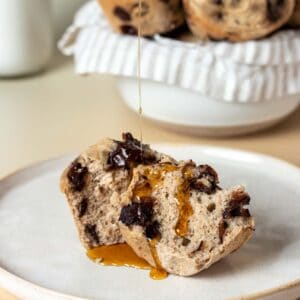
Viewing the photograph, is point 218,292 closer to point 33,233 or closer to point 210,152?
point 33,233

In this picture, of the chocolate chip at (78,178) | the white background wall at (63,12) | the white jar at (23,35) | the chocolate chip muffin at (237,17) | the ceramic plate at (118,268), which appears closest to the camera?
the ceramic plate at (118,268)

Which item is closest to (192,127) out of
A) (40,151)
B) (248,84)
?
(248,84)

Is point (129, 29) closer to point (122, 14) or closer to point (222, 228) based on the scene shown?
point (122, 14)

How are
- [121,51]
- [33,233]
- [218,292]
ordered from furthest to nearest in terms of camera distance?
[121,51] → [33,233] → [218,292]

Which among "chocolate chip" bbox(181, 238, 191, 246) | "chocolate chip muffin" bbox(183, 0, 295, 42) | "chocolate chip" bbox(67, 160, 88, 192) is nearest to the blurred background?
"chocolate chip muffin" bbox(183, 0, 295, 42)

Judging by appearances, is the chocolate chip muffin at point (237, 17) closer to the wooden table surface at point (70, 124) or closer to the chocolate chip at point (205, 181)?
the wooden table surface at point (70, 124)

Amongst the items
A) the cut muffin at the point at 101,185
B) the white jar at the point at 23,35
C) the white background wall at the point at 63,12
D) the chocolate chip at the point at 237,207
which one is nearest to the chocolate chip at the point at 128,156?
the cut muffin at the point at 101,185
